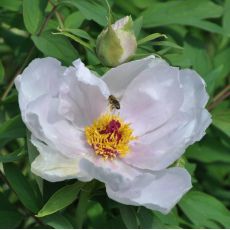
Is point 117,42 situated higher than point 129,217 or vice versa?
point 117,42

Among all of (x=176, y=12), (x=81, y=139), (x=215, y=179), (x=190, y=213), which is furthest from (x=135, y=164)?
(x=215, y=179)

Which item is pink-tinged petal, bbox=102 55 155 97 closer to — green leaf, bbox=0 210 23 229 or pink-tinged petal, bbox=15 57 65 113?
pink-tinged petal, bbox=15 57 65 113

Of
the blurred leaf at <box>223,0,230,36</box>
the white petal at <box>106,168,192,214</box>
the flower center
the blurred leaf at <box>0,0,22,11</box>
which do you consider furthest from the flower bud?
the blurred leaf at <box>223,0,230,36</box>

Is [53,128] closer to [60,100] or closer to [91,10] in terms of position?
[60,100]

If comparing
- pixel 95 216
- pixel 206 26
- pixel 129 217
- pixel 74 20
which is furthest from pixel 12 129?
pixel 206 26

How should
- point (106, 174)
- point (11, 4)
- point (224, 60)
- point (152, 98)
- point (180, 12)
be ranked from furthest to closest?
point (224, 60)
point (180, 12)
point (11, 4)
point (152, 98)
point (106, 174)

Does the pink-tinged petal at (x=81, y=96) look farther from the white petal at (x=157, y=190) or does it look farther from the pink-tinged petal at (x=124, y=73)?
the white petal at (x=157, y=190)
